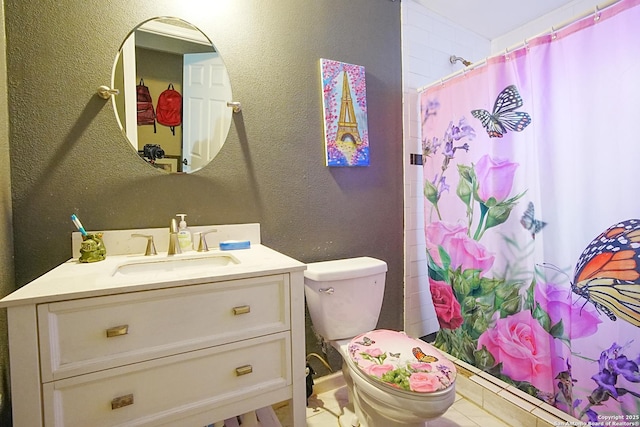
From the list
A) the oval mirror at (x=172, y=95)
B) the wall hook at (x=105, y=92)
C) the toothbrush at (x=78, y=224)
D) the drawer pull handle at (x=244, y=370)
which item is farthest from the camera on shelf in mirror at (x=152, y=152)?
the drawer pull handle at (x=244, y=370)

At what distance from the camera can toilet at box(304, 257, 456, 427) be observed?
100 centimetres

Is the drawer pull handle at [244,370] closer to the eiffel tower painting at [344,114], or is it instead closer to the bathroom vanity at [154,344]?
the bathroom vanity at [154,344]

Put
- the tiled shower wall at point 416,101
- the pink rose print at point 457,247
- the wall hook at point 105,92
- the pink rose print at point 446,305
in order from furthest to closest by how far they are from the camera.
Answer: the tiled shower wall at point 416,101 < the pink rose print at point 446,305 < the pink rose print at point 457,247 < the wall hook at point 105,92

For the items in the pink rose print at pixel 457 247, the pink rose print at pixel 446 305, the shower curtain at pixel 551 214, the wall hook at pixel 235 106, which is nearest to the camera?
the shower curtain at pixel 551 214

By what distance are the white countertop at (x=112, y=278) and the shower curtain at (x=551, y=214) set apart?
104 cm

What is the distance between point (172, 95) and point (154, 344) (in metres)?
0.99

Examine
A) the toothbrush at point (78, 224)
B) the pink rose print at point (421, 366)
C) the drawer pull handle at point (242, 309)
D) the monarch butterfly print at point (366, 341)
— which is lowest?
the pink rose print at point (421, 366)

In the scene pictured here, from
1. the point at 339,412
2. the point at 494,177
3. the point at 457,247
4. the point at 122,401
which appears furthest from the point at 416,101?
the point at 122,401

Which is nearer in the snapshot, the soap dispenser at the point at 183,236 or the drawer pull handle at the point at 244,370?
A: the drawer pull handle at the point at 244,370

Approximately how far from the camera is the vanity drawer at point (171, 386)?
0.76 meters

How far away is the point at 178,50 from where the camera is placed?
126 centimetres

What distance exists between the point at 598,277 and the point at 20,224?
2110 mm

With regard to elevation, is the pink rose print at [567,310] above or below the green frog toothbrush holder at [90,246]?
below

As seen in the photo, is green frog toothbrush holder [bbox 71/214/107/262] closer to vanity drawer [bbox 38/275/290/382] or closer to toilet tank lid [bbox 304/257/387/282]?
vanity drawer [bbox 38/275/290/382]
